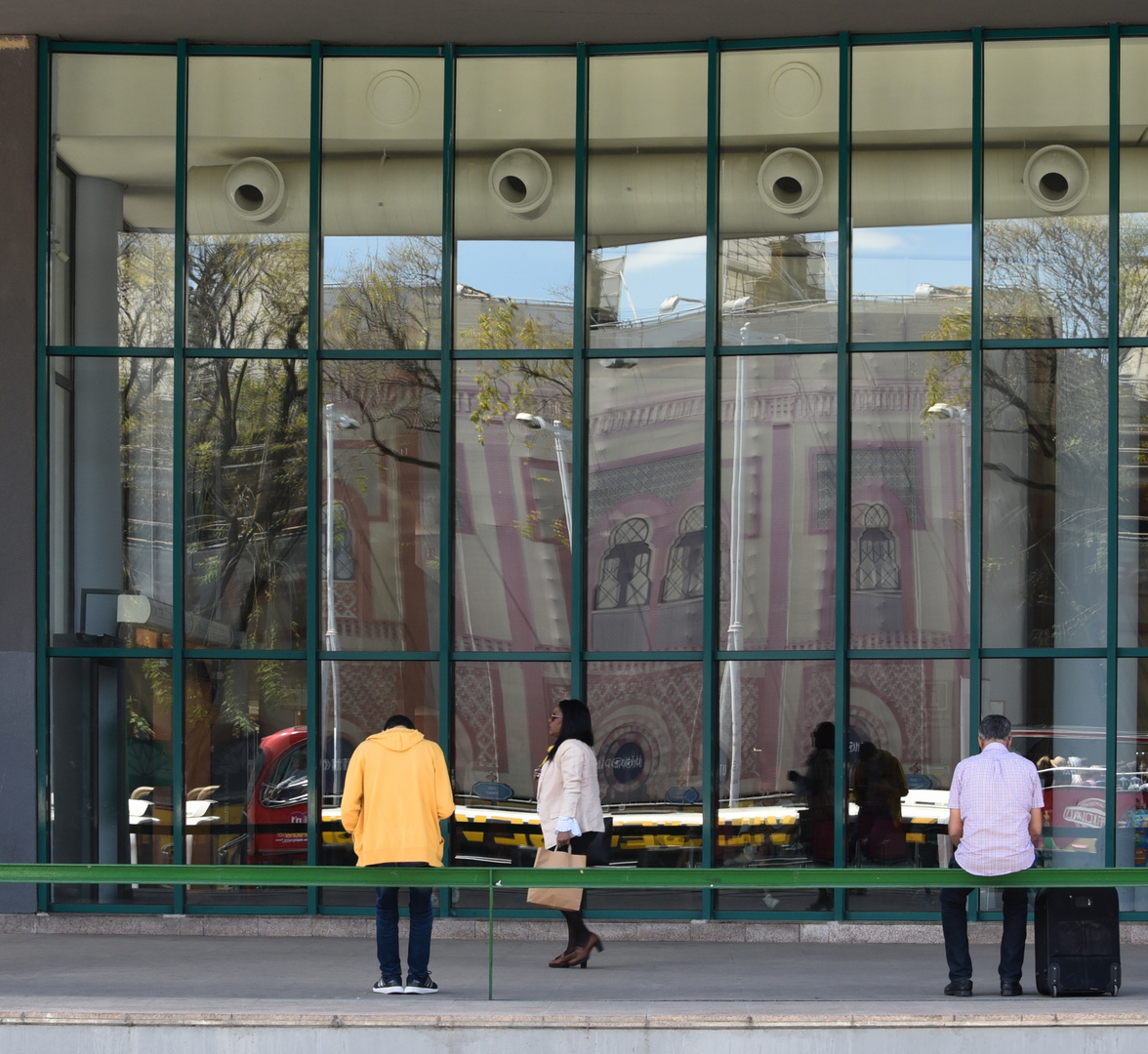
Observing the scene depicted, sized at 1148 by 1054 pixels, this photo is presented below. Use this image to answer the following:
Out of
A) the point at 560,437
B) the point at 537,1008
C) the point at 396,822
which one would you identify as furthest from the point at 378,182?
the point at 537,1008

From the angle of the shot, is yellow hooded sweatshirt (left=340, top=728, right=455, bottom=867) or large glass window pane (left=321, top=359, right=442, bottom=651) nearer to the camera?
yellow hooded sweatshirt (left=340, top=728, right=455, bottom=867)

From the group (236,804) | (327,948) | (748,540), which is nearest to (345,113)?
(748,540)

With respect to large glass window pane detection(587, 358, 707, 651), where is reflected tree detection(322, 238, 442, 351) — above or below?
above

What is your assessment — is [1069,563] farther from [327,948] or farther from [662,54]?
[327,948]

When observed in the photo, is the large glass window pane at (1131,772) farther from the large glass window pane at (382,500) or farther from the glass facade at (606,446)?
the large glass window pane at (382,500)

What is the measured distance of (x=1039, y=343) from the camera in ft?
35.4

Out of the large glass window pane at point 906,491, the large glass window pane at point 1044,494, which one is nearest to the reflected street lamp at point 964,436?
the large glass window pane at point 906,491

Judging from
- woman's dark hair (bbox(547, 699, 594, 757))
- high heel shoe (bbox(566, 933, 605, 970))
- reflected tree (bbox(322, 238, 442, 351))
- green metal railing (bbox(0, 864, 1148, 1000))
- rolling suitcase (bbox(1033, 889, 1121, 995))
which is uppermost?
reflected tree (bbox(322, 238, 442, 351))

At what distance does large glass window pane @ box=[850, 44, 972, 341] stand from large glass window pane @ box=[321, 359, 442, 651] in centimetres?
356

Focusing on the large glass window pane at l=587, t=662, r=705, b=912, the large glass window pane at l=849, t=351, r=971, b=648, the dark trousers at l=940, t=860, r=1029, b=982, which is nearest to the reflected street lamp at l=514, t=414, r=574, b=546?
the large glass window pane at l=587, t=662, r=705, b=912

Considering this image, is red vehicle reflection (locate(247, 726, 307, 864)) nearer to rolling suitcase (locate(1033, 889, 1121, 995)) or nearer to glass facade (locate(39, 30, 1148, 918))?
glass facade (locate(39, 30, 1148, 918))

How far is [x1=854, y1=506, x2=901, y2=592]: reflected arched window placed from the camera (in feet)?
35.5

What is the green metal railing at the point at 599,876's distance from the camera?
25.2 feet

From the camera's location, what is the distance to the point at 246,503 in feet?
36.3
